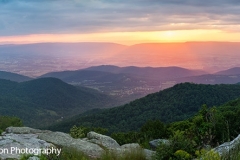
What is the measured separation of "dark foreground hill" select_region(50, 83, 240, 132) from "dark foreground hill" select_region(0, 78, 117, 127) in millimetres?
55309

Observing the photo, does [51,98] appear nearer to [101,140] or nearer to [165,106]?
[165,106]

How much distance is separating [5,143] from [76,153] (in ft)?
12.9

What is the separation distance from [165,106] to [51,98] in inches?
4162

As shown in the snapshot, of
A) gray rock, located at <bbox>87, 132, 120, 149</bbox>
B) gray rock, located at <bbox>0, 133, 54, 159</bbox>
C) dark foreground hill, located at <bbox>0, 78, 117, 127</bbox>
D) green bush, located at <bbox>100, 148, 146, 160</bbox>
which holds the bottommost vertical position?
dark foreground hill, located at <bbox>0, 78, 117, 127</bbox>

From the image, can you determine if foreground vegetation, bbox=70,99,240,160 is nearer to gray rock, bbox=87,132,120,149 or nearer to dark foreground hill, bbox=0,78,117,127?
gray rock, bbox=87,132,120,149

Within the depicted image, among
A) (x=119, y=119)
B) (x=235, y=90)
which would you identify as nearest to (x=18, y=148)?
(x=119, y=119)

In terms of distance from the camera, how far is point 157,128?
67.6 ft

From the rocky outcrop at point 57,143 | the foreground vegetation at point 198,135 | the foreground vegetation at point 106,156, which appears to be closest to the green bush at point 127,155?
the foreground vegetation at point 106,156

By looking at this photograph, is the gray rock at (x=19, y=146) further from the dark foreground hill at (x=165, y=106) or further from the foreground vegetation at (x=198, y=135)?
the dark foreground hill at (x=165, y=106)

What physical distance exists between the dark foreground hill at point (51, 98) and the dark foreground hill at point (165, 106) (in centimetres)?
5531

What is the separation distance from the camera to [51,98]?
519 feet

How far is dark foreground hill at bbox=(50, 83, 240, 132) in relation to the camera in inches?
2410

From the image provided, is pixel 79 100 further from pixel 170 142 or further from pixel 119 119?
pixel 170 142

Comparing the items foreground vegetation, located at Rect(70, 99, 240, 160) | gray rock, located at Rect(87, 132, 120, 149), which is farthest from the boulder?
foreground vegetation, located at Rect(70, 99, 240, 160)
